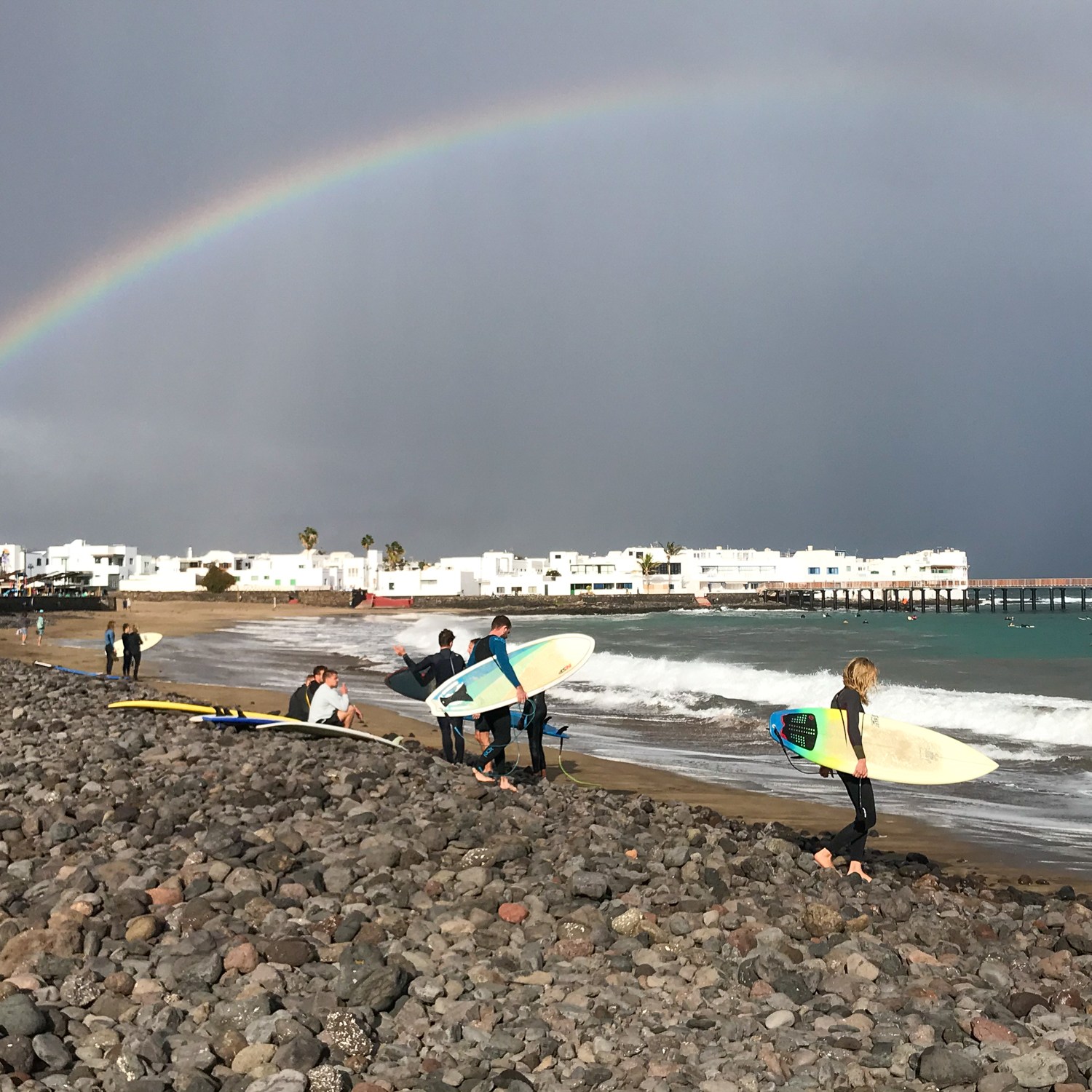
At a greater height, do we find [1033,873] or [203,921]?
[203,921]

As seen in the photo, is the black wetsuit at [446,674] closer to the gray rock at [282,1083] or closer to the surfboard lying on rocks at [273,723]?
the surfboard lying on rocks at [273,723]

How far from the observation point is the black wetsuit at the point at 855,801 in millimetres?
8125

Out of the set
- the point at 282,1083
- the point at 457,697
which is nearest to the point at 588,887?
the point at 282,1083

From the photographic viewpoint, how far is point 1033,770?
1642 cm

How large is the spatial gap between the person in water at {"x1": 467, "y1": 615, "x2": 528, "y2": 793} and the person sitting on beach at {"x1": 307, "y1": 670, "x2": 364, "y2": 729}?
226cm

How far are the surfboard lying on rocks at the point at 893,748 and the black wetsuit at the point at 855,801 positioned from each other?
99 centimetres

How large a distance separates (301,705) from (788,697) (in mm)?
18115

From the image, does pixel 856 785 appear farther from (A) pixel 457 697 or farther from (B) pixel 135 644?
(B) pixel 135 644

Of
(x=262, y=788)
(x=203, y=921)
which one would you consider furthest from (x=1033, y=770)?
(x=203, y=921)

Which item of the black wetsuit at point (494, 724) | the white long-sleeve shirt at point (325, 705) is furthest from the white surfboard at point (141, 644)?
the black wetsuit at point (494, 724)

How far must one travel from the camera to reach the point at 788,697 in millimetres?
29062

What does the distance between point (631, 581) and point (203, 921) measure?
170576mm

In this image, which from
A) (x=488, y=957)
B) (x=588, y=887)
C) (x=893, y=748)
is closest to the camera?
(x=488, y=957)

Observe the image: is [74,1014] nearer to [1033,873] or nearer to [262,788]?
[262,788]
